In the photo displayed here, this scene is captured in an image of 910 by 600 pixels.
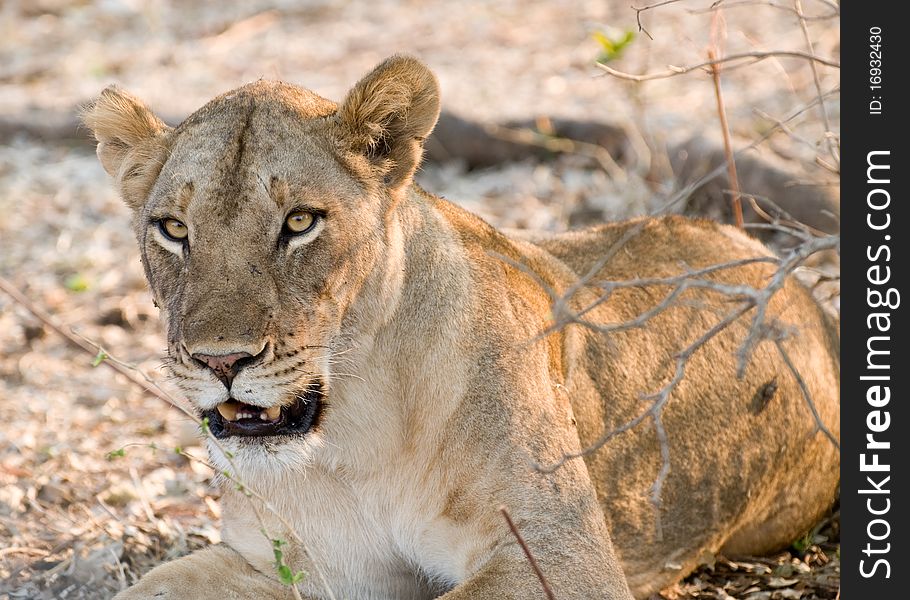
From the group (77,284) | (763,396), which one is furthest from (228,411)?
(77,284)

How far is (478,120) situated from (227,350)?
595 centimetres

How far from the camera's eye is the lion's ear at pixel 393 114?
3568 millimetres

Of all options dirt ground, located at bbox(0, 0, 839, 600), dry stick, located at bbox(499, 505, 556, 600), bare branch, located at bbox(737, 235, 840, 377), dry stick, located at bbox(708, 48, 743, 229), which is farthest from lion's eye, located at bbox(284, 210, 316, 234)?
dry stick, located at bbox(708, 48, 743, 229)

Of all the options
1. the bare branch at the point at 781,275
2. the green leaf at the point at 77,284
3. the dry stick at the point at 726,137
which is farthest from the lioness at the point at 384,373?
the green leaf at the point at 77,284

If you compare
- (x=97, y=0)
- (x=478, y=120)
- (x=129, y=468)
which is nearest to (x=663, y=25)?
(x=478, y=120)

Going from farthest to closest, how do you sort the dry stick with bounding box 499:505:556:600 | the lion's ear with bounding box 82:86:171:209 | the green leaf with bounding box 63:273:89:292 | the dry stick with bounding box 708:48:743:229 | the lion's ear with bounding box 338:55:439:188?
the green leaf with bounding box 63:273:89:292 → the dry stick with bounding box 708:48:743:229 → the lion's ear with bounding box 82:86:171:209 → the lion's ear with bounding box 338:55:439:188 → the dry stick with bounding box 499:505:556:600

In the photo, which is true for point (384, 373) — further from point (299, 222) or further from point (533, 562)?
point (533, 562)

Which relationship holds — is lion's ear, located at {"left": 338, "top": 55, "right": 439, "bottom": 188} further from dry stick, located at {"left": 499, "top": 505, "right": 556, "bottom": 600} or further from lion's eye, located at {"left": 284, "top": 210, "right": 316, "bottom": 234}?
dry stick, located at {"left": 499, "top": 505, "right": 556, "bottom": 600}

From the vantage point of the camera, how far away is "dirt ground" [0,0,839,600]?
15.8ft

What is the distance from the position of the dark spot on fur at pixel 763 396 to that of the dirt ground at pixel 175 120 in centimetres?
60

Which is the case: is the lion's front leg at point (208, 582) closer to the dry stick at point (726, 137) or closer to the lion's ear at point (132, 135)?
the lion's ear at point (132, 135)

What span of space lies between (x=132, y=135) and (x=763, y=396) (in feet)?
7.81

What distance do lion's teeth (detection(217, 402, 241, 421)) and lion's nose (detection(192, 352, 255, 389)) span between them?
0.13 metres

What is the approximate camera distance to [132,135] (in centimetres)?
382
